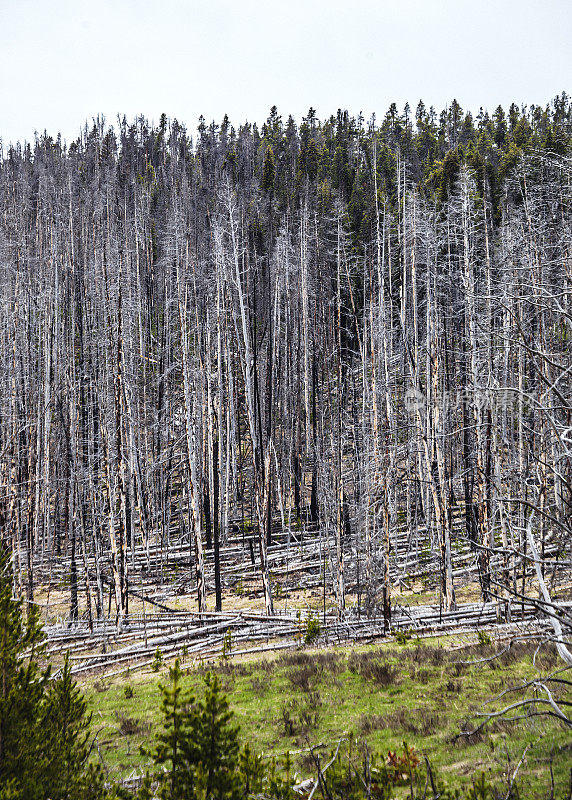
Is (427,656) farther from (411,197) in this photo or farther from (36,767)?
(411,197)

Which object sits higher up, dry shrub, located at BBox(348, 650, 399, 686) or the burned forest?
the burned forest

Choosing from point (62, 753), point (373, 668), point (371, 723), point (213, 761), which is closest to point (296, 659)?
point (373, 668)

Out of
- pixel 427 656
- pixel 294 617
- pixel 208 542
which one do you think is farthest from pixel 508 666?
pixel 208 542

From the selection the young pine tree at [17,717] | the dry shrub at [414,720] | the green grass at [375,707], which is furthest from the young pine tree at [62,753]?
the dry shrub at [414,720]

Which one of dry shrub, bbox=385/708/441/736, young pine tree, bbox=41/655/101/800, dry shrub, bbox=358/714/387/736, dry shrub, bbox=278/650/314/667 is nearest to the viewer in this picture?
young pine tree, bbox=41/655/101/800

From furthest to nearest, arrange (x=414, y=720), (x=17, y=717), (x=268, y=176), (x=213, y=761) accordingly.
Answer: (x=268, y=176), (x=414, y=720), (x=17, y=717), (x=213, y=761)

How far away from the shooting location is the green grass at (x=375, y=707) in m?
6.50

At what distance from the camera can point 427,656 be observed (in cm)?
1067

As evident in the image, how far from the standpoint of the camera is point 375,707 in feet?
28.8

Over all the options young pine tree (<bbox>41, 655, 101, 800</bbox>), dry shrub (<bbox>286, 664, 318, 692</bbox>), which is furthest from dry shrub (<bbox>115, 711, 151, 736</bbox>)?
young pine tree (<bbox>41, 655, 101, 800</bbox>)

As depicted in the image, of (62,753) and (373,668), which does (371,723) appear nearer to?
(373,668)

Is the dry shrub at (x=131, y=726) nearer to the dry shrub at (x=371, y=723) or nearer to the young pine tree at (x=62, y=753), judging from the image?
the dry shrub at (x=371, y=723)

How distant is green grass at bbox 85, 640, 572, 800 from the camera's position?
21.3 feet

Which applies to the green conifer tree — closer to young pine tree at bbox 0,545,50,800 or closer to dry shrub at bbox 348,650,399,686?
dry shrub at bbox 348,650,399,686
